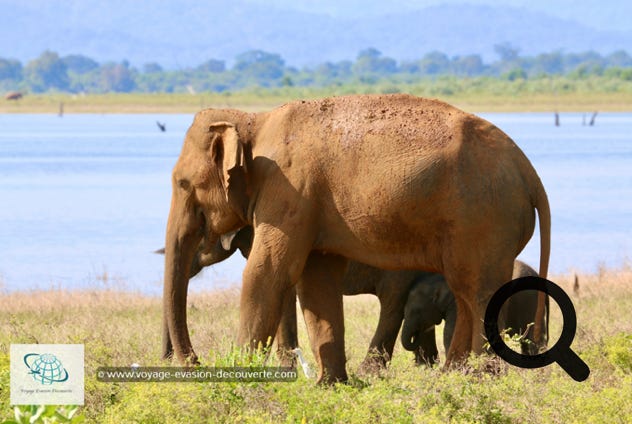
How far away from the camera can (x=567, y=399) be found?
25.5 ft

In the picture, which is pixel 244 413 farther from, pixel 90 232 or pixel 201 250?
pixel 90 232

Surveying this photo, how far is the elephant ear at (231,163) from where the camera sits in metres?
8.16

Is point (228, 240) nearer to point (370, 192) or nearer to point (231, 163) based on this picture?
point (231, 163)

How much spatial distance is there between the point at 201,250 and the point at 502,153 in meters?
3.15

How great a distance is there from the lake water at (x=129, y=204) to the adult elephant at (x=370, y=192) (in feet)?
33.7

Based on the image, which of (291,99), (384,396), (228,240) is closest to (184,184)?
(228,240)

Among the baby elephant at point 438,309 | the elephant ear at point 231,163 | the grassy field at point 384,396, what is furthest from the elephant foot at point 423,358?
the elephant ear at point 231,163

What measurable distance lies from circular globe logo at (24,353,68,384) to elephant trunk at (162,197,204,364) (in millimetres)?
1298

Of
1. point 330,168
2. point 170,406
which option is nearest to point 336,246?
point 330,168

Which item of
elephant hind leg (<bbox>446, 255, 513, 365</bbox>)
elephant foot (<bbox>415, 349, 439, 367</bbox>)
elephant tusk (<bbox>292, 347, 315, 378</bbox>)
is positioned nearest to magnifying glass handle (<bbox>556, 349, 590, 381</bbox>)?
elephant hind leg (<bbox>446, 255, 513, 365</bbox>)

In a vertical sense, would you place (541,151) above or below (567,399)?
below

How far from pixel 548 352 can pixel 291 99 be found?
2505 inches

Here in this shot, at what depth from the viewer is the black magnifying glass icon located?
811 centimetres

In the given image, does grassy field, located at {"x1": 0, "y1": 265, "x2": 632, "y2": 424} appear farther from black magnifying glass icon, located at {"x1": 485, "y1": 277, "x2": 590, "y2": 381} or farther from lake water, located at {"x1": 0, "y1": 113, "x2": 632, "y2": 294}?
lake water, located at {"x1": 0, "y1": 113, "x2": 632, "y2": 294}
